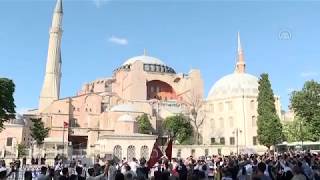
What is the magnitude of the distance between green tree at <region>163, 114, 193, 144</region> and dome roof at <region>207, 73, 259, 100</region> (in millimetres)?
6067

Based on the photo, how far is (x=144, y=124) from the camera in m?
52.9

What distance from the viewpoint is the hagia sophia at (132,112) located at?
49875 mm

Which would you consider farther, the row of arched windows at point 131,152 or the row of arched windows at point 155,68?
the row of arched windows at point 155,68

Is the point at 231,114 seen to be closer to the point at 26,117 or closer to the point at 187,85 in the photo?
the point at 187,85

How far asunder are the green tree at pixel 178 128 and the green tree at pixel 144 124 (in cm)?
268

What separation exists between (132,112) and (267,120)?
68.4 ft

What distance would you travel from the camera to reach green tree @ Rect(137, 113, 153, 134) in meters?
52.6

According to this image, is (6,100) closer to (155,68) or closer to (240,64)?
(155,68)

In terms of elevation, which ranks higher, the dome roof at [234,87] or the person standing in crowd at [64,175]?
the dome roof at [234,87]

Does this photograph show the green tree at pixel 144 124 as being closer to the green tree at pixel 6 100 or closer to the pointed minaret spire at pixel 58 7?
the green tree at pixel 6 100

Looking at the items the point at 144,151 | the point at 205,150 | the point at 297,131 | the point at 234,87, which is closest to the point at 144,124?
the point at 205,150

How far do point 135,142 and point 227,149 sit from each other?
13574 mm

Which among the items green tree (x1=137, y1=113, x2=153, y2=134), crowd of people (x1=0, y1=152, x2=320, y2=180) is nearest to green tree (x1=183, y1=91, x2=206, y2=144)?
green tree (x1=137, y1=113, x2=153, y2=134)

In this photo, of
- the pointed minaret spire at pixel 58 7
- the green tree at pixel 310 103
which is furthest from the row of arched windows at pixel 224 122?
the pointed minaret spire at pixel 58 7
